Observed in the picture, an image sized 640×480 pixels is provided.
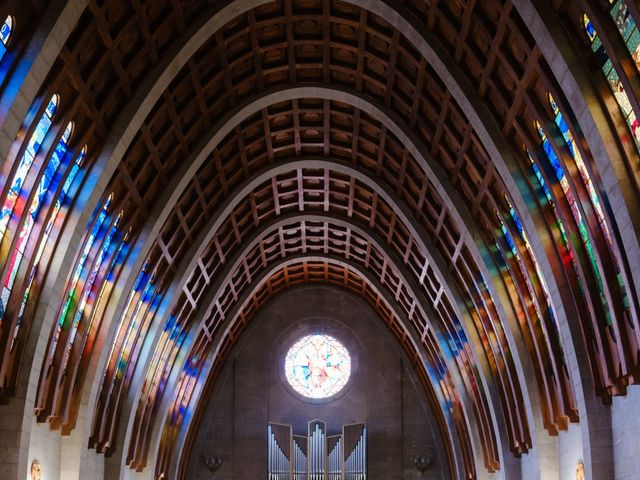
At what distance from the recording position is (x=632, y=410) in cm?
2142

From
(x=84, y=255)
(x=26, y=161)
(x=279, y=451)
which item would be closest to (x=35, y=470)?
(x=84, y=255)

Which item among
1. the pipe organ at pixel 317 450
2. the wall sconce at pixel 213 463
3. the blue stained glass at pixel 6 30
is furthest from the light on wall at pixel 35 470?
the pipe organ at pixel 317 450

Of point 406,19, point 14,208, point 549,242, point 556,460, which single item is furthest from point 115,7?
point 556,460

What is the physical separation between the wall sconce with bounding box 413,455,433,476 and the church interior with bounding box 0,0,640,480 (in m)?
1.96

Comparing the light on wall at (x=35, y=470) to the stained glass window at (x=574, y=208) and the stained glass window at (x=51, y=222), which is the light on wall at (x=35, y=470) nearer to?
the stained glass window at (x=51, y=222)

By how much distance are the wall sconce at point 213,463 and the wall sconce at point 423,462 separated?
10.00 metres

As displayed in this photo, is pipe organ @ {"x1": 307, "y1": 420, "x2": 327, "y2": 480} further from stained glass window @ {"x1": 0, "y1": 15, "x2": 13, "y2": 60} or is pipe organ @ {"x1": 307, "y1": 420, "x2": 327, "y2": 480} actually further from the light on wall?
stained glass window @ {"x1": 0, "y1": 15, "x2": 13, "y2": 60}

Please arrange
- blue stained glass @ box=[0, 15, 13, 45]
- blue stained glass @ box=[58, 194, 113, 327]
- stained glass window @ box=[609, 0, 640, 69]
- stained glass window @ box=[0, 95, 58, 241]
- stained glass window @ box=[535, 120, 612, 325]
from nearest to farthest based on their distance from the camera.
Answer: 1. stained glass window @ box=[609, 0, 640, 69]
2. blue stained glass @ box=[0, 15, 13, 45]
3. stained glass window @ box=[0, 95, 58, 241]
4. stained glass window @ box=[535, 120, 612, 325]
5. blue stained glass @ box=[58, 194, 113, 327]

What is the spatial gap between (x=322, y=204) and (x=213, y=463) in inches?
591

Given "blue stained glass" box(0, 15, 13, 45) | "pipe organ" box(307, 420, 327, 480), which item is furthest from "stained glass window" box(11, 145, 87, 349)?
"pipe organ" box(307, 420, 327, 480)

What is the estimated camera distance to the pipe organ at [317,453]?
48.0 m

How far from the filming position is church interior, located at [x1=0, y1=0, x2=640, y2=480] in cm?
2047

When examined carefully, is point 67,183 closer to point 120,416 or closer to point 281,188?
point 120,416

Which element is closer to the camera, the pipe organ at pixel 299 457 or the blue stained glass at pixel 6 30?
the blue stained glass at pixel 6 30
